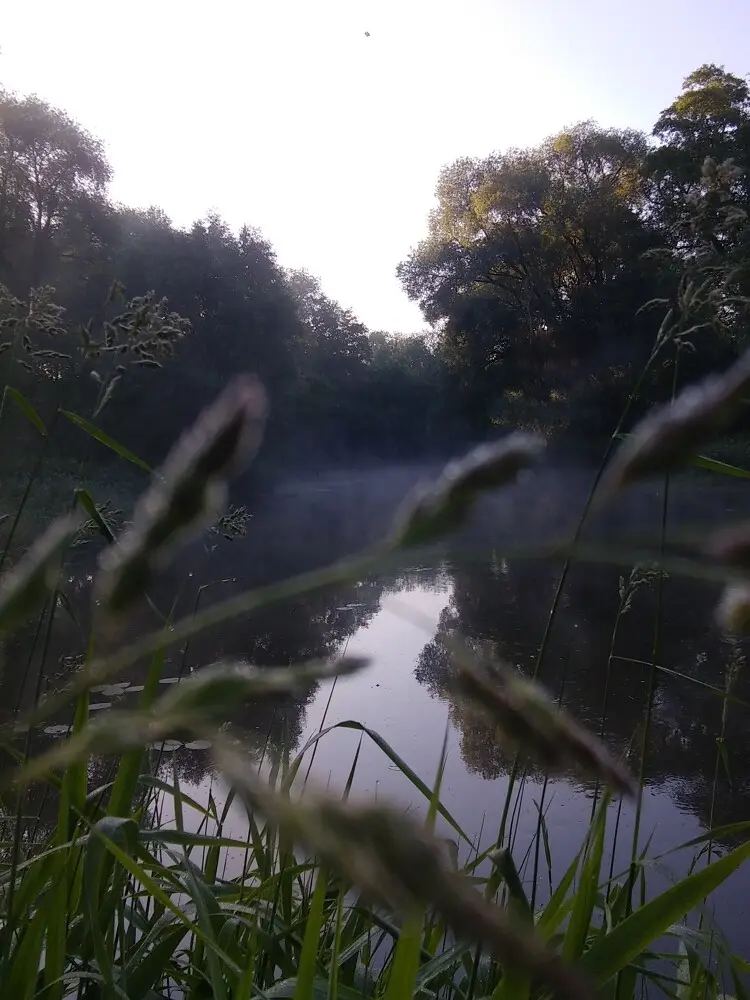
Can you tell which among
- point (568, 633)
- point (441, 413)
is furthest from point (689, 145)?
point (568, 633)

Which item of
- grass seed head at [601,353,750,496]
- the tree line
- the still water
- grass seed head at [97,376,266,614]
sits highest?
the tree line

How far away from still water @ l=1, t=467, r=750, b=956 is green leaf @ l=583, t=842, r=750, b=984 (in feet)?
0.78

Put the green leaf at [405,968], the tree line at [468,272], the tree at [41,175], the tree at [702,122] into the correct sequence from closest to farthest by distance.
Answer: the green leaf at [405,968]
the tree at [41,175]
the tree line at [468,272]
the tree at [702,122]

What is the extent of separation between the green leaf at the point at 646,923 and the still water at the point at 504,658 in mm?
239

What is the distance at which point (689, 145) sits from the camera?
1593cm

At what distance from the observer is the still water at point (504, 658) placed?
208 centimetres

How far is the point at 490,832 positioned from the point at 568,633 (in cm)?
244

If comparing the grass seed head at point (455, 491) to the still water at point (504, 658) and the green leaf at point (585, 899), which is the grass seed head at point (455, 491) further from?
the green leaf at point (585, 899)

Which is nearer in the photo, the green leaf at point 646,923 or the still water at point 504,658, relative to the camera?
the green leaf at point 646,923

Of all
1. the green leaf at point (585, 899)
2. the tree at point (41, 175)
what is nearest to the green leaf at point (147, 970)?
the green leaf at point (585, 899)

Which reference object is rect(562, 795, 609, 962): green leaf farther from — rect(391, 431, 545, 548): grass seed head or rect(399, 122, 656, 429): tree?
rect(399, 122, 656, 429): tree

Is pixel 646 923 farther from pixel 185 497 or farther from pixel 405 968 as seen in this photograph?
pixel 185 497

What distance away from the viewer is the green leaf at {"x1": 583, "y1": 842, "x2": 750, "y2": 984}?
61 centimetres

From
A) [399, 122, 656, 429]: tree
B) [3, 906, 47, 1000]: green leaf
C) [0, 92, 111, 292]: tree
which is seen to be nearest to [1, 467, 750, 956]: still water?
[3, 906, 47, 1000]: green leaf
